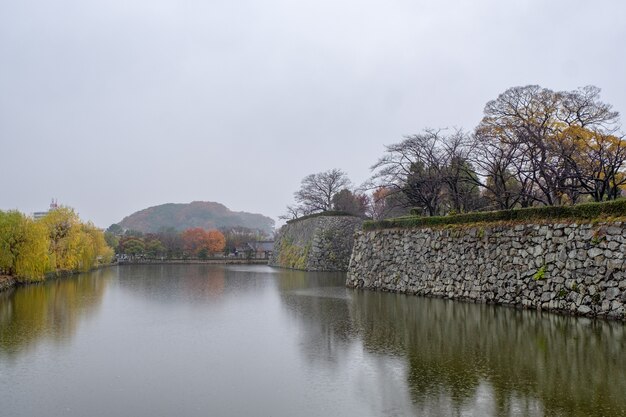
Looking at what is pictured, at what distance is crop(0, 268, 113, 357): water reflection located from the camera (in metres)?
11.2

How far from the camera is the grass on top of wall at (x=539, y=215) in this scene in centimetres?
1402

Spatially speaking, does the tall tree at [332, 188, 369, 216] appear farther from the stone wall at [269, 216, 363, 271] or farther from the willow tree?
the willow tree

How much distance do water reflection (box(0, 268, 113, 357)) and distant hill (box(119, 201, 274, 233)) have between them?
108555mm

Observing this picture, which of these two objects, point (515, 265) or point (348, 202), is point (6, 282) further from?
point (348, 202)

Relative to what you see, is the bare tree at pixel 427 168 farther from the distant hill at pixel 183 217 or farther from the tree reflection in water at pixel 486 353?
the distant hill at pixel 183 217

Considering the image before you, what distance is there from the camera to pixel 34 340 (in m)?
11.1

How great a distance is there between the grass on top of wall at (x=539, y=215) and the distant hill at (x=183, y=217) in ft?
369

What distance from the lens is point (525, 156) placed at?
908 inches

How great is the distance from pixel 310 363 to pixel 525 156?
1807 cm

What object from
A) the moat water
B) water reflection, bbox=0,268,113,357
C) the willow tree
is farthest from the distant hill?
the moat water

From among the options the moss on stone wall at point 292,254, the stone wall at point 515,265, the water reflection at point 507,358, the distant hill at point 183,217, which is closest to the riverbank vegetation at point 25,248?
the stone wall at point 515,265

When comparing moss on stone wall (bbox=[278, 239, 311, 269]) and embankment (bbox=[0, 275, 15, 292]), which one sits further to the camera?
moss on stone wall (bbox=[278, 239, 311, 269])

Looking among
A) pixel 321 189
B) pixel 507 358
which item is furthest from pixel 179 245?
pixel 507 358

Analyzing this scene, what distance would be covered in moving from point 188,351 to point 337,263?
111 ft
